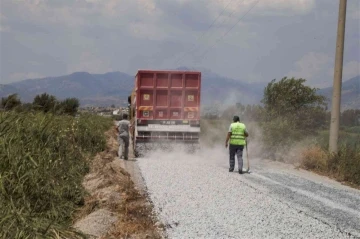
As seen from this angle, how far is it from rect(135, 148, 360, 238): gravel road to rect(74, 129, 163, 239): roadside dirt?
31cm

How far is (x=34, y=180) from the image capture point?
24.6 feet

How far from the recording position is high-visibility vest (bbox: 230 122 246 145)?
13758 millimetres

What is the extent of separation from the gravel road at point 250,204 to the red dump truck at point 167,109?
417 cm

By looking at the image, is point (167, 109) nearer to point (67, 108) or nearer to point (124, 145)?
point (124, 145)

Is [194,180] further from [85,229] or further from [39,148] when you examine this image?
[85,229]

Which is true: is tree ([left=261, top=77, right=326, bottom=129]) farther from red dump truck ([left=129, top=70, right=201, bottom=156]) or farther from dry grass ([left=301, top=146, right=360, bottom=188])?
dry grass ([left=301, top=146, right=360, bottom=188])

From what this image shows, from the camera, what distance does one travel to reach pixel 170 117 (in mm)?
18016

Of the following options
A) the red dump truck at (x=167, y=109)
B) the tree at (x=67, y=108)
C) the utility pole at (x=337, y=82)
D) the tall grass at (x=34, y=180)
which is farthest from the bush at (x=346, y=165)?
the tree at (x=67, y=108)

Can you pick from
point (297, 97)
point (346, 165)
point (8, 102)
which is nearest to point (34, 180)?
point (8, 102)

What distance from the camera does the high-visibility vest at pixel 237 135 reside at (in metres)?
13.8

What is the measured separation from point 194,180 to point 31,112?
4.52 m

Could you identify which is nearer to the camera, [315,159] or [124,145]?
[315,159]

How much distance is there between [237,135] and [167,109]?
4849mm

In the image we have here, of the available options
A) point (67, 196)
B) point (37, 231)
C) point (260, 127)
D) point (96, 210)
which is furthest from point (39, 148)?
point (260, 127)
